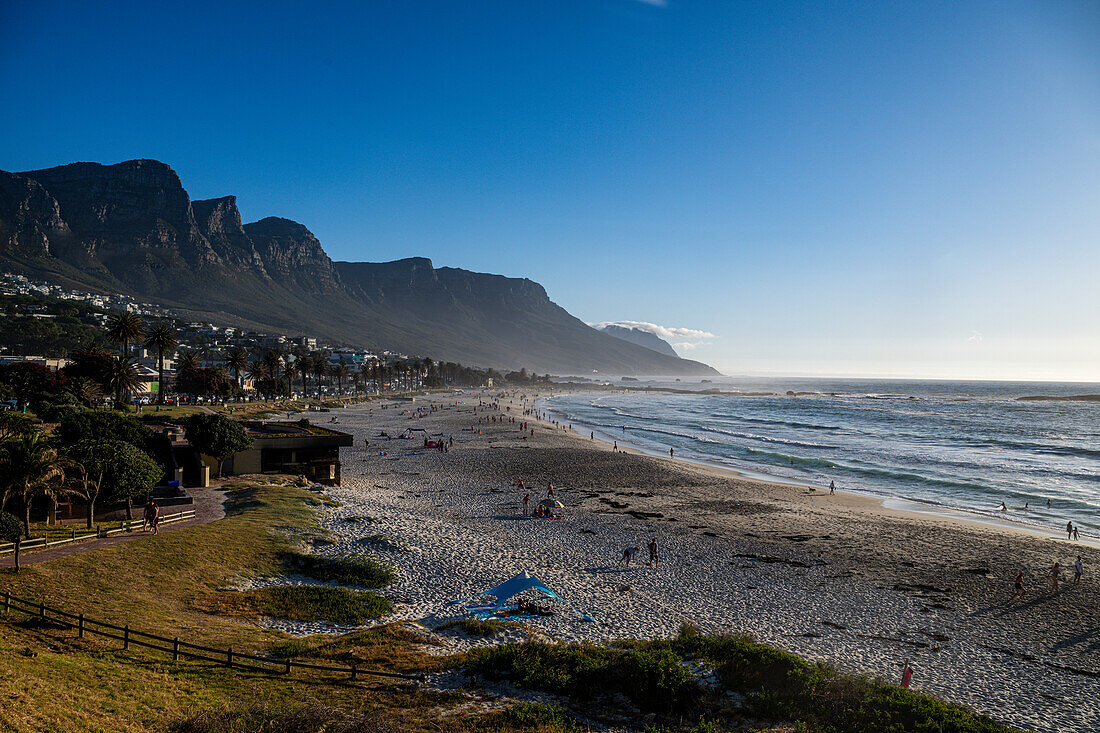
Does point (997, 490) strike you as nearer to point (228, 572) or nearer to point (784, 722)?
point (784, 722)

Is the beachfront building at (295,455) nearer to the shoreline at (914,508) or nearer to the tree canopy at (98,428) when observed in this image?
the tree canopy at (98,428)

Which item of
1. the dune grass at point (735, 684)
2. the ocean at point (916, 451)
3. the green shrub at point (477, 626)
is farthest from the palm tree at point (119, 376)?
the dune grass at point (735, 684)

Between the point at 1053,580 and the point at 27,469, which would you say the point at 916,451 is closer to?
the point at 1053,580

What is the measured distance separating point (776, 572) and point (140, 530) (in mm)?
27533

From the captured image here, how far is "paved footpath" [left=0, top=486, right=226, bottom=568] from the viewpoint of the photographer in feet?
55.7

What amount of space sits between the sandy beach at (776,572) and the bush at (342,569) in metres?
0.93

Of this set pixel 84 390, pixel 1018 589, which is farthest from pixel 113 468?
pixel 84 390

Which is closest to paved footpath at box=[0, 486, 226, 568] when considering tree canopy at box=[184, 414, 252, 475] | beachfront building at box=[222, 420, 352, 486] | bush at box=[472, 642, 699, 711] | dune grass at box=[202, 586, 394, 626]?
tree canopy at box=[184, 414, 252, 475]

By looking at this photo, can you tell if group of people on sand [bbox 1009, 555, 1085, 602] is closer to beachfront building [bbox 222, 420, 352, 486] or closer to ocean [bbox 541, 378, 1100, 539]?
ocean [bbox 541, 378, 1100, 539]

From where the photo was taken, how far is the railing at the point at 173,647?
12250 mm

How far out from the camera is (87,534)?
20.0 metres

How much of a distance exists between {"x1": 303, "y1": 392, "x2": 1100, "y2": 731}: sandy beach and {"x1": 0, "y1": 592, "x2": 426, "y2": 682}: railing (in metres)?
3.77

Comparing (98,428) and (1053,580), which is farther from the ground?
(98,428)

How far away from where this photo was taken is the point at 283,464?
1485 inches
